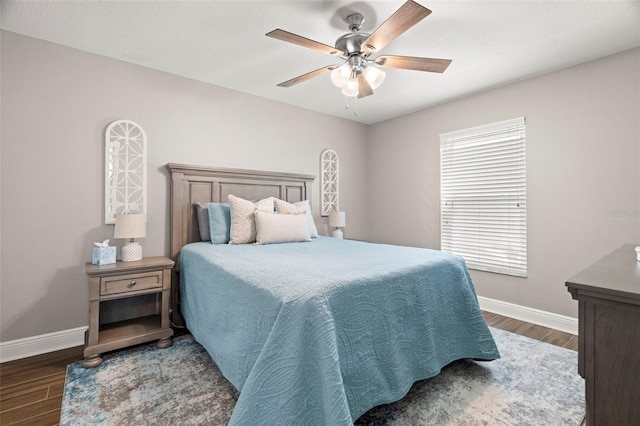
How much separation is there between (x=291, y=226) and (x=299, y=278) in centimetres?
149

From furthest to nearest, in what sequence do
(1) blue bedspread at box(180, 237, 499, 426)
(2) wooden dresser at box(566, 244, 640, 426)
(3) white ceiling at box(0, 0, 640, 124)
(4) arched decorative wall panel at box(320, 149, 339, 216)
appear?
(4) arched decorative wall panel at box(320, 149, 339, 216), (3) white ceiling at box(0, 0, 640, 124), (1) blue bedspread at box(180, 237, 499, 426), (2) wooden dresser at box(566, 244, 640, 426)

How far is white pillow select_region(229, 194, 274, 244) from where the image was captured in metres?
2.83

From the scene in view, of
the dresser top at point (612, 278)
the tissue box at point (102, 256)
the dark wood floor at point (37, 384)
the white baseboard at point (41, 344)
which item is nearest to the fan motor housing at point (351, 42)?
the dresser top at point (612, 278)

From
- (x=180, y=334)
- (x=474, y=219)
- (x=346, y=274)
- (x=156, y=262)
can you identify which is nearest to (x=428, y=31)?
(x=346, y=274)

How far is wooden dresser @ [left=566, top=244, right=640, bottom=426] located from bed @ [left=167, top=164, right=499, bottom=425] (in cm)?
81

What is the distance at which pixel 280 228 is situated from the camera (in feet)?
9.42

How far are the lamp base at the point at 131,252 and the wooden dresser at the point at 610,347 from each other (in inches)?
114

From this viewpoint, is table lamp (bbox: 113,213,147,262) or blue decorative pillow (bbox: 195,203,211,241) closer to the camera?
table lamp (bbox: 113,213,147,262)

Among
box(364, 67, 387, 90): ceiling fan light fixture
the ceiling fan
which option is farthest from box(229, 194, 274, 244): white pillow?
box(364, 67, 387, 90): ceiling fan light fixture

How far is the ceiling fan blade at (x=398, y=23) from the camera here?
1.53m

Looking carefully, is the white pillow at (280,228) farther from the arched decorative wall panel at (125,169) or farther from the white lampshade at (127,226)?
the arched decorative wall panel at (125,169)

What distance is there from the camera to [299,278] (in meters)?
1.48

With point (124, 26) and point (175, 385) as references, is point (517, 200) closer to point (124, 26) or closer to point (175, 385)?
point (175, 385)

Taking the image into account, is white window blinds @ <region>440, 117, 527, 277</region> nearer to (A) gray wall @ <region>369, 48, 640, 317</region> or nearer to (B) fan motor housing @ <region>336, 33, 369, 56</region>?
(A) gray wall @ <region>369, 48, 640, 317</region>
